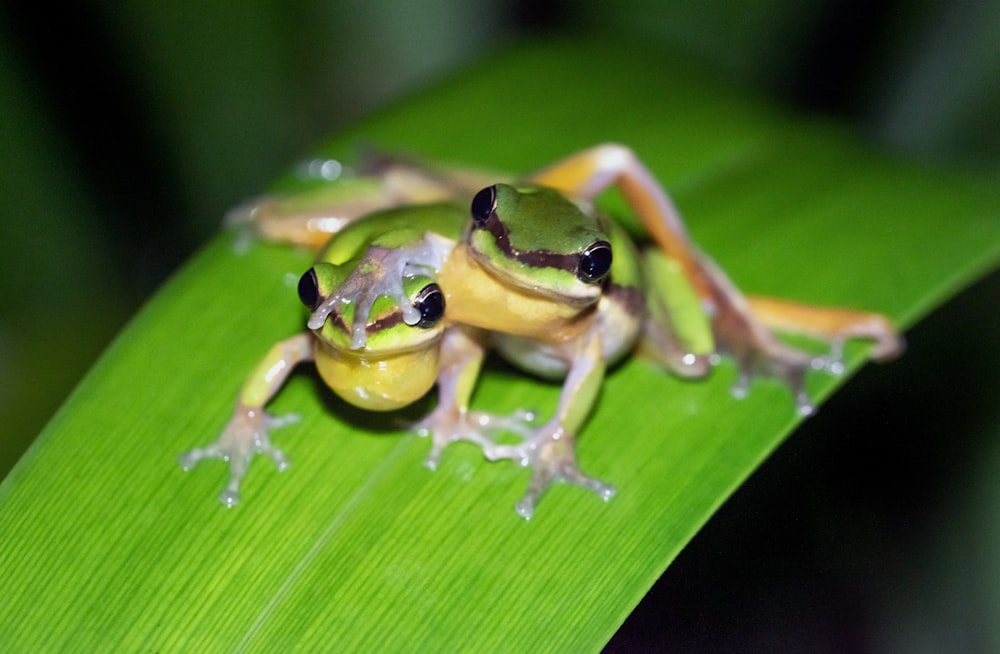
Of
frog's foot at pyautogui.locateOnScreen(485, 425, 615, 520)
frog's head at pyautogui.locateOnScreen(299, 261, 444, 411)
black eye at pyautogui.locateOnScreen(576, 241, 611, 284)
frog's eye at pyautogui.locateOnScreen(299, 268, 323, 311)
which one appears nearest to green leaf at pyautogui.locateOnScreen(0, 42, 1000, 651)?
frog's foot at pyautogui.locateOnScreen(485, 425, 615, 520)

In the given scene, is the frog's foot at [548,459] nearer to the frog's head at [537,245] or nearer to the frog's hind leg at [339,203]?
the frog's head at [537,245]

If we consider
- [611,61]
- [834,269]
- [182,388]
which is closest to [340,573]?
[182,388]

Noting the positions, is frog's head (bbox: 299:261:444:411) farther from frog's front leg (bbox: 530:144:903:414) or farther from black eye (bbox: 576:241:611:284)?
frog's front leg (bbox: 530:144:903:414)

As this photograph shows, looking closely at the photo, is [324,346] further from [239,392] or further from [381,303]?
[239,392]

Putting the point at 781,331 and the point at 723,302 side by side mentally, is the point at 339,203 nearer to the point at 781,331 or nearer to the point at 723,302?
the point at 723,302

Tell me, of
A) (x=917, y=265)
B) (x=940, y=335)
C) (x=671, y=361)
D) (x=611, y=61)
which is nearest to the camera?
(x=671, y=361)

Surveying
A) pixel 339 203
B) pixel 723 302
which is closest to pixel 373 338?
pixel 339 203

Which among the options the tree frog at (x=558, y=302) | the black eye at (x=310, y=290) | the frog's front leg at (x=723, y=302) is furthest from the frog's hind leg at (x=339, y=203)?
the black eye at (x=310, y=290)
